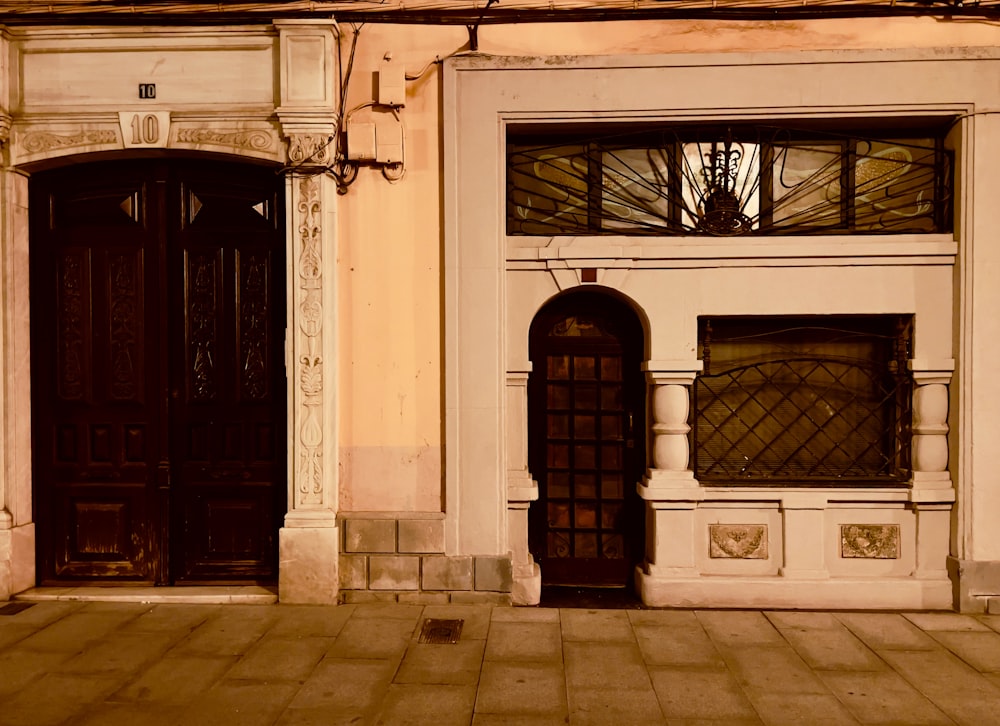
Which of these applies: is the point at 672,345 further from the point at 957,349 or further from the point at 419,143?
the point at 419,143

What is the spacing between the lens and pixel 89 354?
5.57 m

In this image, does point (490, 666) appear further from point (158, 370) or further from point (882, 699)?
point (158, 370)

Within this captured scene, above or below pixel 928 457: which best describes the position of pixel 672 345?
above

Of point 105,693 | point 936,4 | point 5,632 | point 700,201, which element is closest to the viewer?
point 105,693

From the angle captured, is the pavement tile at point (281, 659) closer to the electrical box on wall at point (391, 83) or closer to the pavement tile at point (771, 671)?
the pavement tile at point (771, 671)

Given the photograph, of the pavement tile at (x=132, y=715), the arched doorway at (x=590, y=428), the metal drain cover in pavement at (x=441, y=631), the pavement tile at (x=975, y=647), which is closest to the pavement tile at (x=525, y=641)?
the metal drain cover in pavement at (x=441, y=631)

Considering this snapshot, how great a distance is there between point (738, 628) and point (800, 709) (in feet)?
3.87

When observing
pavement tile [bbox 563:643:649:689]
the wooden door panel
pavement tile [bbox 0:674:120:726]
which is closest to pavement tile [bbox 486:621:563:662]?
pavement tile [bbox 563:643:649:689]

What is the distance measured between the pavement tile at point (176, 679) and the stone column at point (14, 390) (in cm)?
217

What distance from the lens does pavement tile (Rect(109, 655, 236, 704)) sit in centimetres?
380

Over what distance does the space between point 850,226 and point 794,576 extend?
10.1 ft

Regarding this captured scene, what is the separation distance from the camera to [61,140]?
5340 millimetres

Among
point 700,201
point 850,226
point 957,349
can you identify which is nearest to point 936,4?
point 850,226

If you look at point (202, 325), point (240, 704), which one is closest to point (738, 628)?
point (240, 704)
